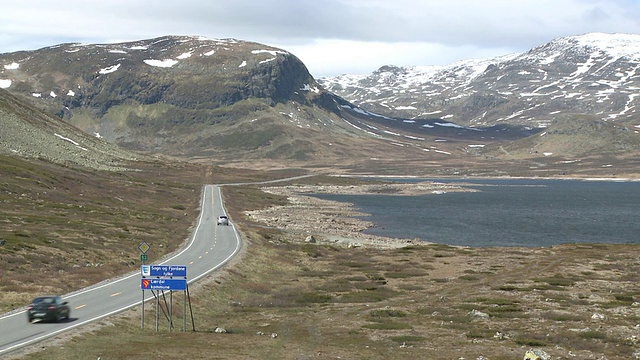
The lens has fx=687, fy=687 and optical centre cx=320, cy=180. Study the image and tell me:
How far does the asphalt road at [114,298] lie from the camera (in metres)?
38.9

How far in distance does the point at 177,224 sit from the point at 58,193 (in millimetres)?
Answer: 28403

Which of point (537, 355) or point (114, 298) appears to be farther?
point (114, 298)

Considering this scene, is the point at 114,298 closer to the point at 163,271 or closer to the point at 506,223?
the point at 163,271

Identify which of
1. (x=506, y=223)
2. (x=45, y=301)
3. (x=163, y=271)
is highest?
(x=163, y=271)

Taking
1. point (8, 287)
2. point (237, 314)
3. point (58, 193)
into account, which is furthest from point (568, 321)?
point (58, 193)

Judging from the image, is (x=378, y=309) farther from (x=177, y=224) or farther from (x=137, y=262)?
(x=177, y=224)

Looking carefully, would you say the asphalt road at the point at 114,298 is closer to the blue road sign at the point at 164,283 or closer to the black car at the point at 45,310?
the black car at the point at 45,310

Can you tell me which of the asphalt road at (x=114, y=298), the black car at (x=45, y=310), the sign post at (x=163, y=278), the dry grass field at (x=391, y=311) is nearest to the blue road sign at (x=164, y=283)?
the sign post at (x=163, y=278)

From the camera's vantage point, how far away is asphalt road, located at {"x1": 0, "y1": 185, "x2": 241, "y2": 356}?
38.9m

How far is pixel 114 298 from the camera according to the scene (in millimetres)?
52000

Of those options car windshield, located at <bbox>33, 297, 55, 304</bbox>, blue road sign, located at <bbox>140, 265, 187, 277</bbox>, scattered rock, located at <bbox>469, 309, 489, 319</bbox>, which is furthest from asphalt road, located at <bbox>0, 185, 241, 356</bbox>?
scattered rock, located at <bbox>469, 309, 489, 319</bbox>

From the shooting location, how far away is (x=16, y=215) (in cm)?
9362

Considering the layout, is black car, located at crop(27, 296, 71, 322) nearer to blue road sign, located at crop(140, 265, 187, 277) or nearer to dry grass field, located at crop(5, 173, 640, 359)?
dry grass field, located at crop(5, 173, 640, 359)

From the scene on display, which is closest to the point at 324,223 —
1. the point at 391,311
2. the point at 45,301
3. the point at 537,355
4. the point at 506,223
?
the point at 506,223
